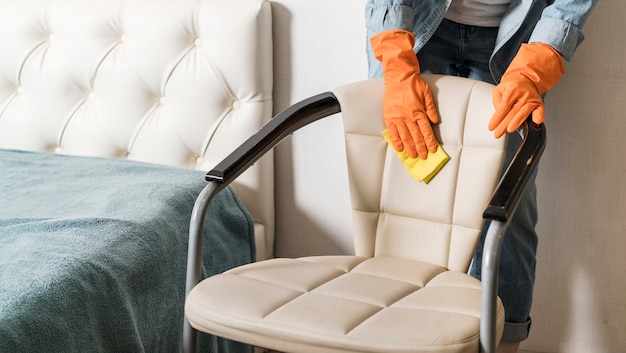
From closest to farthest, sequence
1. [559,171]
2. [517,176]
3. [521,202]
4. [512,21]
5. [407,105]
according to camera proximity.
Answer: [517,176] → [407,105] → [512,21] → [521,202] → [559,171]

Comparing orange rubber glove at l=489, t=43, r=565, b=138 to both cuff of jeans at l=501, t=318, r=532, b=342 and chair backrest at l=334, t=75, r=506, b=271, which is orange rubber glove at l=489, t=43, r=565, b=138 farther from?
cuff of jeans at l=501, t=318, r=532, b=342

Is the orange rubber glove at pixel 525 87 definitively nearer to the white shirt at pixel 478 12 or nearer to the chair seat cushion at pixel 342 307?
the white shirt at pixel 478 12

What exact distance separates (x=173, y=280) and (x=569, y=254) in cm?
94

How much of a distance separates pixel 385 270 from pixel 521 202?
1.47 feet

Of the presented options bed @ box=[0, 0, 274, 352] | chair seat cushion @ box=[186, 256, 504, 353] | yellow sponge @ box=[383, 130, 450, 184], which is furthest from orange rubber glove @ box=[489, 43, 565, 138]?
bed @ box=[0, 0, 274, 352]

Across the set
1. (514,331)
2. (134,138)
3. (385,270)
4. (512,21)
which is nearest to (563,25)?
(512,21)

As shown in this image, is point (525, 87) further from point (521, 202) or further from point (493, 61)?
point (521, 202)

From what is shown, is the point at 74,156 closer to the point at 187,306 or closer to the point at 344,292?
the point at 187,306

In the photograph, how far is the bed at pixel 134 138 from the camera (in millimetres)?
1550

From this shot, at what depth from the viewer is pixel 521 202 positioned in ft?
5.79

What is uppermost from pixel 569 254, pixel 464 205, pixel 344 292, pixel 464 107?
pixel 464 107

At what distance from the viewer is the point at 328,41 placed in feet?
6.54

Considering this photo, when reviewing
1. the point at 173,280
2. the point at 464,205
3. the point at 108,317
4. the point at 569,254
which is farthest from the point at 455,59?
the point at 108,317

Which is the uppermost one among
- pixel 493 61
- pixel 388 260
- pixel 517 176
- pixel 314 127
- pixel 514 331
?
pixel 493 61
